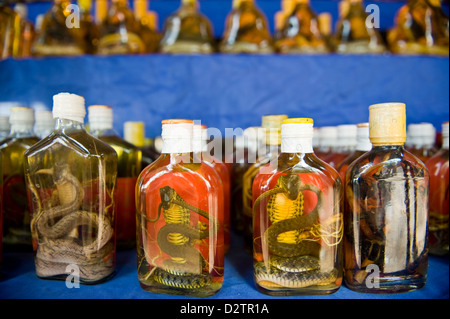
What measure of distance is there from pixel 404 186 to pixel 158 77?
2.09ft

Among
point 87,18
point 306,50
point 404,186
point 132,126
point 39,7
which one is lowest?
point 404,186

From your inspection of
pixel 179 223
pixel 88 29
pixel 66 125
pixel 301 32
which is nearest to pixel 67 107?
pixel 66 125

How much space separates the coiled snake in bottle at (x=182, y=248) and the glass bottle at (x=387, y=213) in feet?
0.69

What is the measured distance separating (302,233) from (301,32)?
763 millimetres

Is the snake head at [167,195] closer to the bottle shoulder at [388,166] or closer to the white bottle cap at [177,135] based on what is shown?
the white bottle cap at [177,135]

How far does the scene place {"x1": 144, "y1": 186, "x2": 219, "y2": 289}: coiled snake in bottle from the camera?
0.42m

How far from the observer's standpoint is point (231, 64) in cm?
82

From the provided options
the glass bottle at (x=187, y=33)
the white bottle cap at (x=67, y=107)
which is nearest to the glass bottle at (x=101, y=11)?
the glass bottle at (x=187, y=33)

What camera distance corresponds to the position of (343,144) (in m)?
0.66

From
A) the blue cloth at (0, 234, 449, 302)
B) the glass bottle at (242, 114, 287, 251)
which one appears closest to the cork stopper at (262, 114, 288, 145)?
the glass bottle at (242, 114, 287, 251)

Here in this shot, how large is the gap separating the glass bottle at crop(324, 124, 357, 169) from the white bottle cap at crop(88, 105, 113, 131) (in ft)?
1.50

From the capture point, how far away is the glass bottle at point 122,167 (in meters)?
0.57
